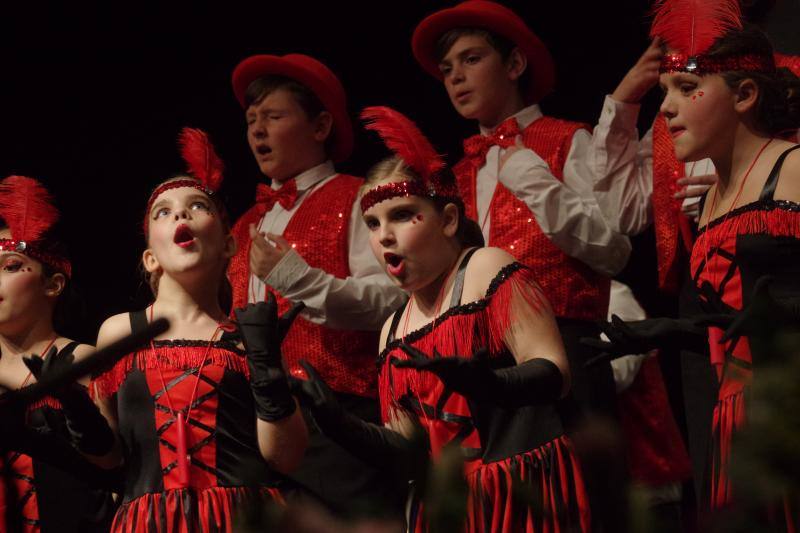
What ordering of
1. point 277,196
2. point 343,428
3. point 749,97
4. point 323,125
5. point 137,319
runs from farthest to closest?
point 323,125, point 277,196, point 137,319, point 749,97, point 343,428

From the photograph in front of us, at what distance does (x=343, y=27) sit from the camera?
4.33 m

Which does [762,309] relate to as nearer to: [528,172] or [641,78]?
[528,172]

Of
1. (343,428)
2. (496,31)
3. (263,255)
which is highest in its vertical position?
(496,31)

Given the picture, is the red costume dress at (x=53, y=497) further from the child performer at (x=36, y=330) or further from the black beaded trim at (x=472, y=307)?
the black beaded trim at (x=472, y=307)

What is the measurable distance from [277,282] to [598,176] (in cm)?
96

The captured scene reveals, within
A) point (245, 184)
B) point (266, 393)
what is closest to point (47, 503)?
point (266, 393)

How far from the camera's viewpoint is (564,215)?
3.12 m

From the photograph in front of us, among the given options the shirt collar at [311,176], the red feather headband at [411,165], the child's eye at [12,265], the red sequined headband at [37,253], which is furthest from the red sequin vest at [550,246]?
the child's eye at [12,265]

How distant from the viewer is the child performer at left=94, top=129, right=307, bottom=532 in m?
2.50

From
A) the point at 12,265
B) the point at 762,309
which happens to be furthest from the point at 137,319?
the point at 762,309

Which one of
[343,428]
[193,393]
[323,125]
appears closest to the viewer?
[343,428]

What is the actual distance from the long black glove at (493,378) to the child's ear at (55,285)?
156 cm

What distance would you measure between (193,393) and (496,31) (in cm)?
159

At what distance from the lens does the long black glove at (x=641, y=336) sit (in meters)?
2.14
